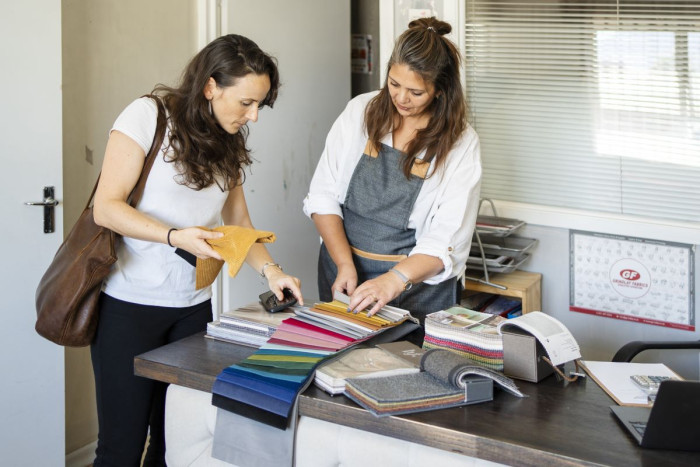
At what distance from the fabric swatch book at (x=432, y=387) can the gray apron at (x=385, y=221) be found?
0.78 meters

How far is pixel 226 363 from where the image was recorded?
1923mm

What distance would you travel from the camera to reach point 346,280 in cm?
243

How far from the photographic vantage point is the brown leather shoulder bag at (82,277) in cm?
205

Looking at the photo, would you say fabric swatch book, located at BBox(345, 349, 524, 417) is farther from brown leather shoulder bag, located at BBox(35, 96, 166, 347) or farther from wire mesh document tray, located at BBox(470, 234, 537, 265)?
wire mesh document tray, located at BBox(470, 234, 537, 265)

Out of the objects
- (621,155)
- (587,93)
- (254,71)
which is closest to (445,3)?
(587,93)

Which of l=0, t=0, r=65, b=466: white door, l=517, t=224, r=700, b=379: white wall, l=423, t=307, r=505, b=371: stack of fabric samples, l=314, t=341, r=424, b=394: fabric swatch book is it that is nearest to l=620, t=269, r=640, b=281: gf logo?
l=517, t=224, r=700, b=379: white wall

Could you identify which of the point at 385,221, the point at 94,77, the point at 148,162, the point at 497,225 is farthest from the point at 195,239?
the point at 497,225

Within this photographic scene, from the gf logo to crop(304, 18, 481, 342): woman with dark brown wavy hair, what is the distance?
1.03m

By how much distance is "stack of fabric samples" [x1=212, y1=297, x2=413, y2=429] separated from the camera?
173 cm

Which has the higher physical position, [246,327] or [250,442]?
[246,327]

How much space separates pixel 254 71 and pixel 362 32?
2518 millimetres

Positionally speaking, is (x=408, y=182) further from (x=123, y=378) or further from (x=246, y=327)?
(x=123, y=378)

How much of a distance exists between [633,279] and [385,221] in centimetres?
135

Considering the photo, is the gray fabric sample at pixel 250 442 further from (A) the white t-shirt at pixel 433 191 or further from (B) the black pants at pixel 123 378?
(A) the white t-shirt at pixel 433 191
